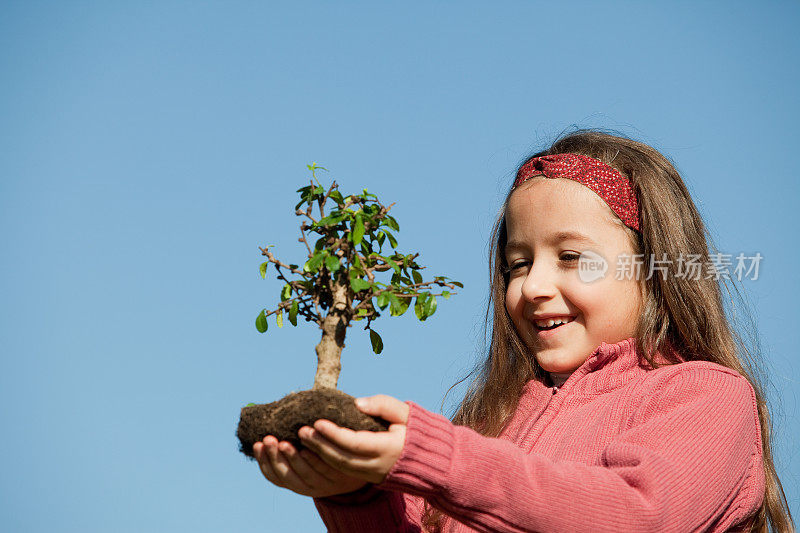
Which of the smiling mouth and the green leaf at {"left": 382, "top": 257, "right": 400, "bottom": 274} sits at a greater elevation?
the green leaf at {"left": 382, "top": 257, "right": 400, "bottom": 274}

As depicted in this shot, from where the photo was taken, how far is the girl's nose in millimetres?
3555

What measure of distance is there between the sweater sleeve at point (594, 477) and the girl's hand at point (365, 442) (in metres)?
0.04

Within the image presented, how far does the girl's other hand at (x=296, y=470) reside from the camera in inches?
94.8

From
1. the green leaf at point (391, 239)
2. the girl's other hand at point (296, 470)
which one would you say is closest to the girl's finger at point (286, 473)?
the girl's other hand at point (296, 470)

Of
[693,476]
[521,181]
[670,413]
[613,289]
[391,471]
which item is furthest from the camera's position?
[521,181]

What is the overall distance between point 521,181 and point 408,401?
191 cm

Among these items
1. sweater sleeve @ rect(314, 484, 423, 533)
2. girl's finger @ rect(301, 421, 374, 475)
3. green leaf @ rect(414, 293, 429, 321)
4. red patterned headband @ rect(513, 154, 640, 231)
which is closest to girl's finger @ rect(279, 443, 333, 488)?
girl's finger @ rect(301, 421, 374, 475)

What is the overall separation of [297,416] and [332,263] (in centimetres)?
65

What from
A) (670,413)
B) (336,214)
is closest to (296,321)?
(336,214)

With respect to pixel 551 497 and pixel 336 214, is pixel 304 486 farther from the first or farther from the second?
pixel 336 214

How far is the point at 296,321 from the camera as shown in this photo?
9.87 feet

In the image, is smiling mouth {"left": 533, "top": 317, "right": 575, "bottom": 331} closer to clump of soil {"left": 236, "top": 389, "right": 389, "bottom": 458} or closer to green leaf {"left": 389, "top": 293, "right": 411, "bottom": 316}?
green leaf {"left": 389, "top": 293, "right": 411, "bottom": 316}

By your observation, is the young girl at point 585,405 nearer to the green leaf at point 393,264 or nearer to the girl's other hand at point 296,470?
the girl's other hand at point 296,470

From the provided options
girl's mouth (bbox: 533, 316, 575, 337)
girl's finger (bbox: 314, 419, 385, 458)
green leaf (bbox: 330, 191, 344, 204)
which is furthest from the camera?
girl's mouth (bbox: 533, 316, 575, 337)
